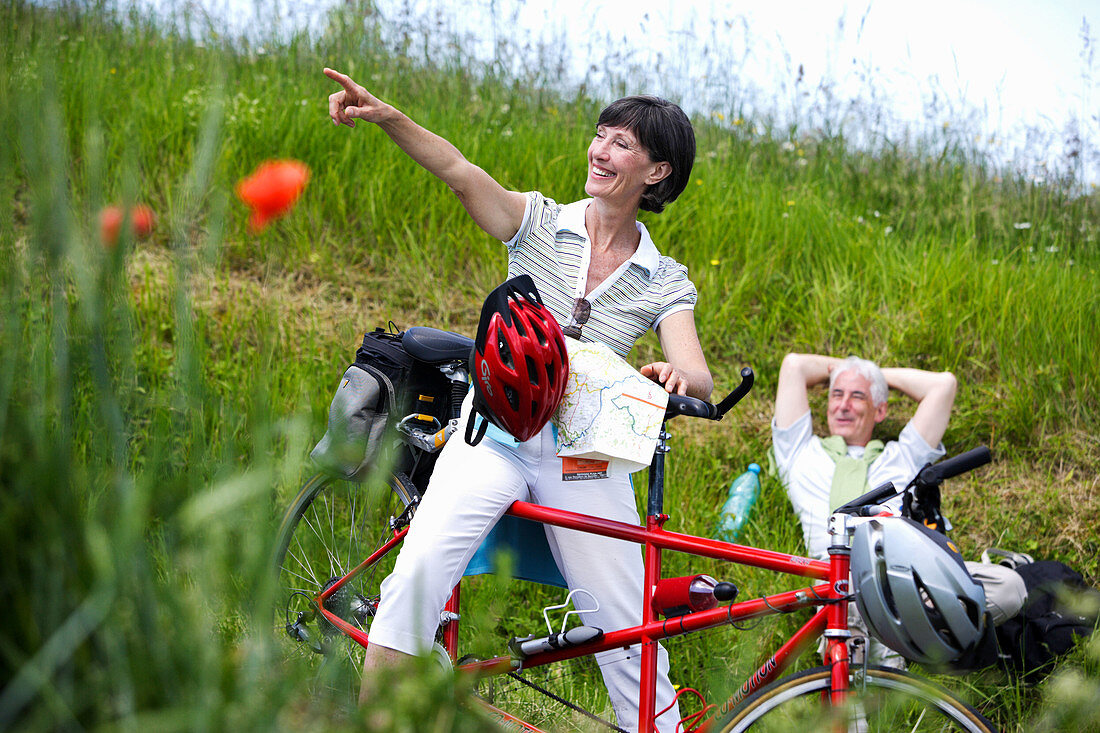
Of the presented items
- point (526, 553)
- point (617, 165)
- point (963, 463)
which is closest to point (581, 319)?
point (617, 165)

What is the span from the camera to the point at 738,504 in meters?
4.03

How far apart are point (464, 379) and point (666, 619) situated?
987 mm

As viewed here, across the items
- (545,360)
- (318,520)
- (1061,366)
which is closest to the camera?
(318,520)

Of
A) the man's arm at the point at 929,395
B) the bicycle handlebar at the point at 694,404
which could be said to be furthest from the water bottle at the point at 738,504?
the bicycle handlebar at the point at 694,404

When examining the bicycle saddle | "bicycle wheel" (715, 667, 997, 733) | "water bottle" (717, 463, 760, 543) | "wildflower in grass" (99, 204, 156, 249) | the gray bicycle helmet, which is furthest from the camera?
"water bottle" (717, 463, 760, 543)

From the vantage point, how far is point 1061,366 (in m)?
4.58

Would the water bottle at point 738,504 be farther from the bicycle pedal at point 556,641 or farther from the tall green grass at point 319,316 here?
the bicycle pedal at point 556,641

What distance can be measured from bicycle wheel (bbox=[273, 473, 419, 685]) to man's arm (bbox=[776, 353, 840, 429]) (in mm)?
1911

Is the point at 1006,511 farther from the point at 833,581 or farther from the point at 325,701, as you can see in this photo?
the point at 325,701

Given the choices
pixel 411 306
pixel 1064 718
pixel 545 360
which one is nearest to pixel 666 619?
pixel 545 360

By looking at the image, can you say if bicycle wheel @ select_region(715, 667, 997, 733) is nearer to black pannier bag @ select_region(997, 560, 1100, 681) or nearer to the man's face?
black pannier bag @ select_region(997, 560, 1100, 681)

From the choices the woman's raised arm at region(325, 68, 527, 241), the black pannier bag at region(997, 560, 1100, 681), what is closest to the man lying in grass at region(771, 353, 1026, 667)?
the black pannier bag at region(997, 560, 1100, 681)

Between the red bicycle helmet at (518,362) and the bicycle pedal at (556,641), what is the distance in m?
0.58

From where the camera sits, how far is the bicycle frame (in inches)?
81.3
